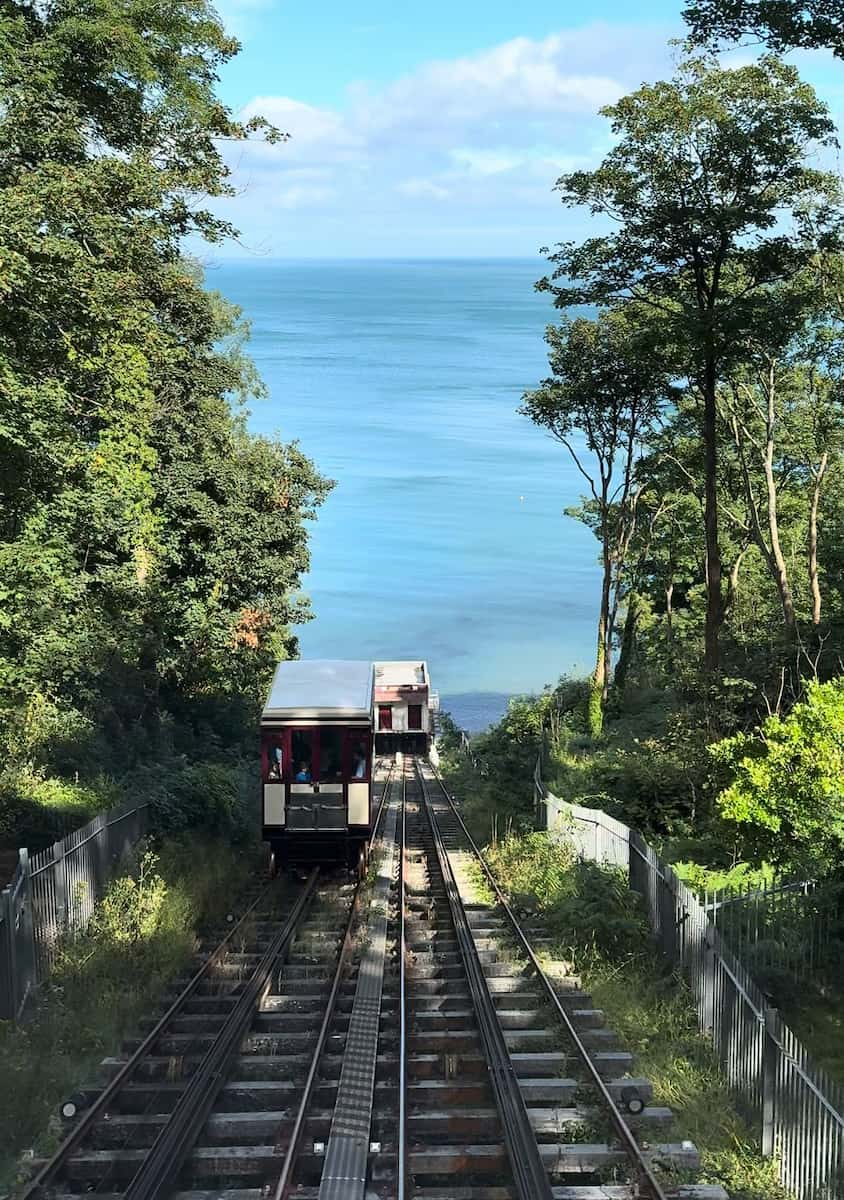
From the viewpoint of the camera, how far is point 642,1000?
12.9m

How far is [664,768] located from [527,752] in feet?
37.4

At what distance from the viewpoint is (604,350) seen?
3747 centimetres

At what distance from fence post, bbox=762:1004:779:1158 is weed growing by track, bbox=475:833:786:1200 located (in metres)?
0.15

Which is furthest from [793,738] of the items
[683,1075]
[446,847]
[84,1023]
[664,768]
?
[446,847]

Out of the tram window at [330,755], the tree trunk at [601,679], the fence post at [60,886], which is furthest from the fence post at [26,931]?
the tree trunk at [601,679]

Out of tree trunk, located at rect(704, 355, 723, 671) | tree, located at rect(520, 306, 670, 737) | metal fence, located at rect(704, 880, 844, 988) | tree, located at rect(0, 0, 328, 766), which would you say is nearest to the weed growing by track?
metal fence, located at rect(704, 880, 844, 988)

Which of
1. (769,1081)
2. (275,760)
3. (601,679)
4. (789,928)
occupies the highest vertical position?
(601,679)

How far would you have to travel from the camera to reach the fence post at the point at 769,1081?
29.9 feet

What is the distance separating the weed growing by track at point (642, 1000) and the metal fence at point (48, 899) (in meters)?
5.97

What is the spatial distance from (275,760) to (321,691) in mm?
1422

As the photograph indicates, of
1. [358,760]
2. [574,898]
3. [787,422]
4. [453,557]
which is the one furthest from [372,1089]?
[453,557]

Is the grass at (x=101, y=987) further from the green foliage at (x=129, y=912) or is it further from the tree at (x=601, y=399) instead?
the tree at (x=601, y=399)

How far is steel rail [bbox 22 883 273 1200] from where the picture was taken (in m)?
8.44

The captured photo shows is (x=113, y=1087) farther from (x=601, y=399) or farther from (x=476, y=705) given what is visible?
(x=476, y=705)
